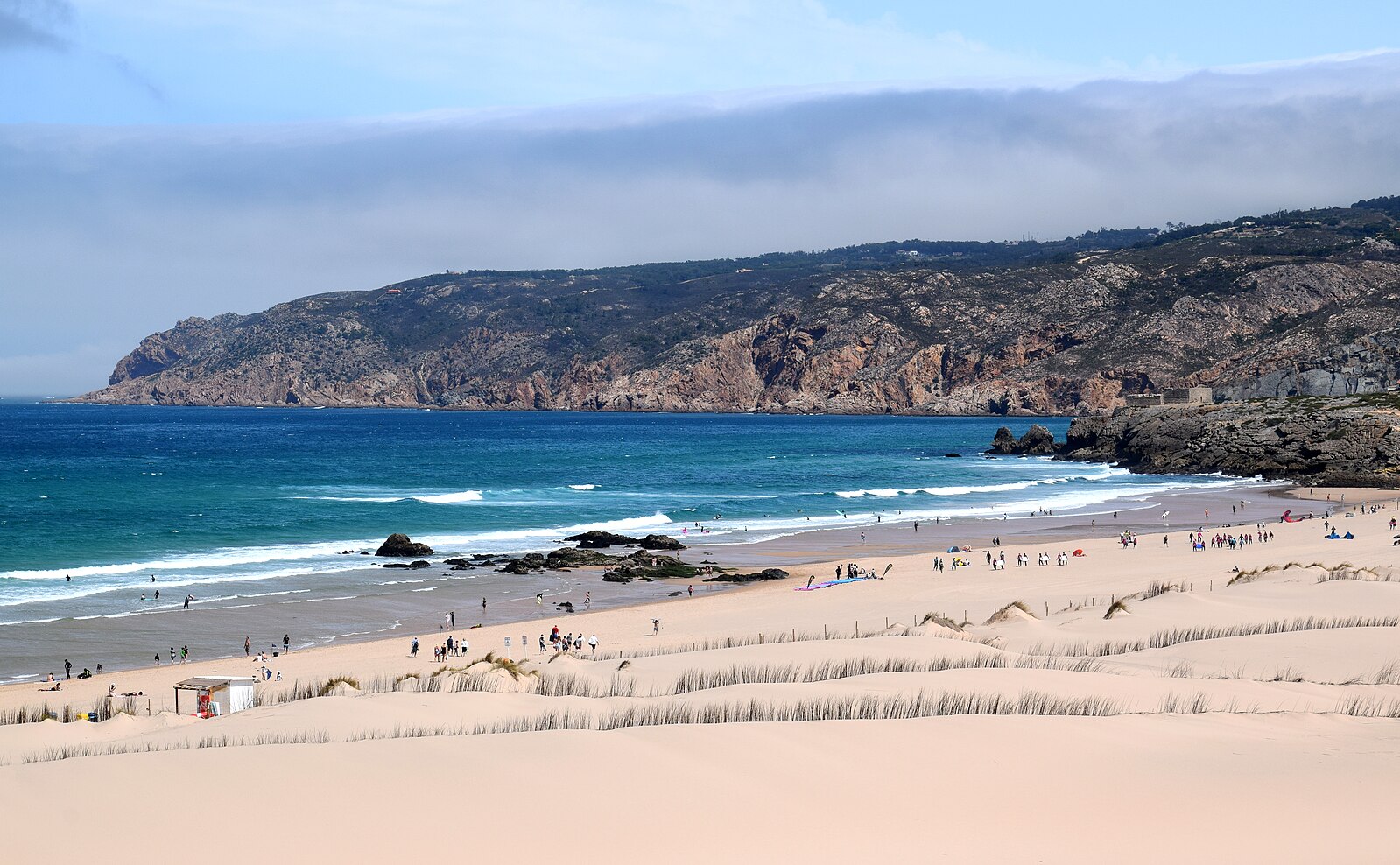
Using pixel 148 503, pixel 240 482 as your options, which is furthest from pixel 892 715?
pixel 240 482

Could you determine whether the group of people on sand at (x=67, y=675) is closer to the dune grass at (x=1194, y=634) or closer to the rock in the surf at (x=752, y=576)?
the dune grass at (x=1194, y=634)

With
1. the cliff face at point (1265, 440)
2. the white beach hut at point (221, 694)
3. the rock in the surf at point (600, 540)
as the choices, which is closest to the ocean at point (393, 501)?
the rock in the surf at point (600, 540)

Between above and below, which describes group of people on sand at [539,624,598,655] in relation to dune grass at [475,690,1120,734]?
below

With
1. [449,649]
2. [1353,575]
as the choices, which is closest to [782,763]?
[449,649]

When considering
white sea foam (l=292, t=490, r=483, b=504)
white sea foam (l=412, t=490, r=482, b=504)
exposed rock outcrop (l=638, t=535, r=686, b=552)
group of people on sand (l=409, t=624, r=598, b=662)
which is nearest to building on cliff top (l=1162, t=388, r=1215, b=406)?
white sea foam (l=412, t=490, r=482, b=504)

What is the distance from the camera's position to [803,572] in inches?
1577

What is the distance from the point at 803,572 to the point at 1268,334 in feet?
443

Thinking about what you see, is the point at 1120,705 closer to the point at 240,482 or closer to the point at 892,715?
the point at 892,715

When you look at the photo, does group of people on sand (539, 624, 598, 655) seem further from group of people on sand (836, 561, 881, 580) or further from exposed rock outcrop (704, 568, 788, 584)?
group of people on sand (836, 561, 881, 580)

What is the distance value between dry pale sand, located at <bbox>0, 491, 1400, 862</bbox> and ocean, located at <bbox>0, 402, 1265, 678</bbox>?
735 inches

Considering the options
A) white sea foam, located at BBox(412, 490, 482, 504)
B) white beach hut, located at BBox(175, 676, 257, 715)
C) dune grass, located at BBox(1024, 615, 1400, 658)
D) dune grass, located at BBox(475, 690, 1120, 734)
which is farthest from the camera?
white sea foam, located at BBox(412, 490, 482, 504)

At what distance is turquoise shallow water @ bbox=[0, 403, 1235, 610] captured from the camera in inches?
1695

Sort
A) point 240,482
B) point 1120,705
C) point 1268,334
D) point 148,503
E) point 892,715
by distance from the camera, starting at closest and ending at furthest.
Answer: point 892,715, point 1120,705, point 148,503, point 240,482, point 1268,334

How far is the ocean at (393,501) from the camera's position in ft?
123
